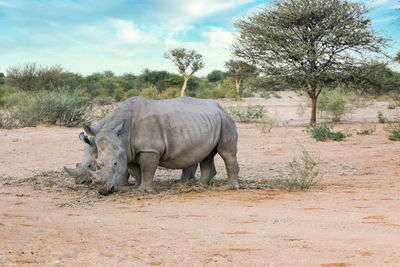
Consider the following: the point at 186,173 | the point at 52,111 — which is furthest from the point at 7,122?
the point at 186,173

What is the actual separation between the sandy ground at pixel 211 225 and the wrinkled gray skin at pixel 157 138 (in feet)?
1.64

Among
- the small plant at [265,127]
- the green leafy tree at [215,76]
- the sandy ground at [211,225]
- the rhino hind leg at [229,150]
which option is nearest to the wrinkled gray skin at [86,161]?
the sandy ground at [211,225]

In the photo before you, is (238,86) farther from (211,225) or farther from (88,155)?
(211,225)

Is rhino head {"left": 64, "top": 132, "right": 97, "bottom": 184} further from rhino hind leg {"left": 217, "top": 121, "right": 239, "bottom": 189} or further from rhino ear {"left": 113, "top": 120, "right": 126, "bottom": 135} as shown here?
rhino hind leg {"left": 217, "top": 121, "right": 239, "bottom": 189}

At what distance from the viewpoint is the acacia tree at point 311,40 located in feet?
71.1

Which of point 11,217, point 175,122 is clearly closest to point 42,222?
point 11,217

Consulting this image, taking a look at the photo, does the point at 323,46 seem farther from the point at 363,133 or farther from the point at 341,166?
the point at 341,166

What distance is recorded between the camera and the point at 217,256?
3.31 m

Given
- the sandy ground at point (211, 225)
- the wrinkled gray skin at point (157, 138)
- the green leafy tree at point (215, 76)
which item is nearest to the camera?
the sandy ground at point (211, 225)

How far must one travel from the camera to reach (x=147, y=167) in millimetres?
6496

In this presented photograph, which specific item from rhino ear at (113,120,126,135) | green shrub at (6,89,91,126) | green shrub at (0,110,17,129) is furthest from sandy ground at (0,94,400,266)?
green shrub at (0,110,17,129)

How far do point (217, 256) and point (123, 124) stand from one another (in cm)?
339

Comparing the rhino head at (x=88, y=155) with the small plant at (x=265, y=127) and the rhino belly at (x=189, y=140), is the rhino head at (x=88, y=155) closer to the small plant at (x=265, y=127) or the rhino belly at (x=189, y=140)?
the rhino belly at (x=189, y=140)

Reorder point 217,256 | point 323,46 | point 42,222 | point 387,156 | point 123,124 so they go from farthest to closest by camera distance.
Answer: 1. point 323,46
2. point 387,156
3. point 123,124
4. point 42,222
5. point 217,256
